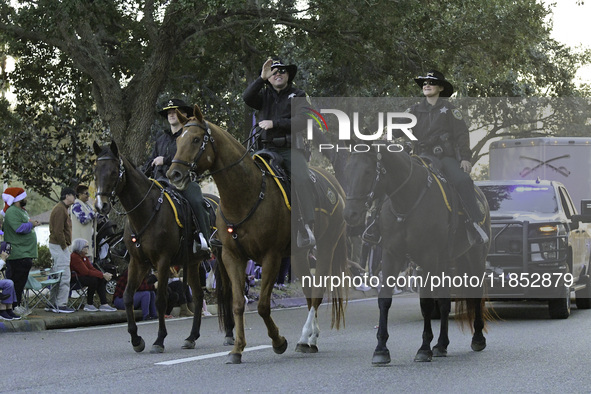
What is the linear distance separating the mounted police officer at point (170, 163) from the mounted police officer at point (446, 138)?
3.18 m

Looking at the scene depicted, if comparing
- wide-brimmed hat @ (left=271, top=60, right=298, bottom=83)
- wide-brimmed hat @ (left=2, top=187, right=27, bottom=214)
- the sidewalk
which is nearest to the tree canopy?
wide-brimmed hat @ (left=2, top=187, right=27, bottom=214)

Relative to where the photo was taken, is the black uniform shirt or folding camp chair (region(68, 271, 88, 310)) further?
folding camp chair (region(68, 271, 88, 310))

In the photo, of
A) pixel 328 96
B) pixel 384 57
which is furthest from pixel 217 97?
pixel 384 57

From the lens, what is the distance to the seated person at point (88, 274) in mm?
16078

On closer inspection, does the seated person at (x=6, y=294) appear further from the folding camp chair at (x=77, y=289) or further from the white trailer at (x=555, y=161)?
the white trailer at (x=555, y=161)

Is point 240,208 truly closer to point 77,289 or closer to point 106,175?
point 106,175

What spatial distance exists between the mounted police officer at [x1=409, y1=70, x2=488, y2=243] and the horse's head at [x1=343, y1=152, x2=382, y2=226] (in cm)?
138

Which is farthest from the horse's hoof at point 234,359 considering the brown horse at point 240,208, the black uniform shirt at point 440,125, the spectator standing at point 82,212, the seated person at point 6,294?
the spectator standing at point 82,212

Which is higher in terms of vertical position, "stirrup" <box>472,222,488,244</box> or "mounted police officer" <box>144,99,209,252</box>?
"mounted police officer" <box>144,99,209,252</box>

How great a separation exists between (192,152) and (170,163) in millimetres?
3059

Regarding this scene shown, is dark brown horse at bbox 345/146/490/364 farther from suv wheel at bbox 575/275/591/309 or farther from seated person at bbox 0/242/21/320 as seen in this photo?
suv wheel at bbox 575/275/591/309

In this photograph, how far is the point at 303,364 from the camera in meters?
9.36

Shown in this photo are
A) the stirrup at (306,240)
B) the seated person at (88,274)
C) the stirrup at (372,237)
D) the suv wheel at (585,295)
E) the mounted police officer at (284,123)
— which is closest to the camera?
the stirrup at (372,237)

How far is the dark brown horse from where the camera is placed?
9062 mm
